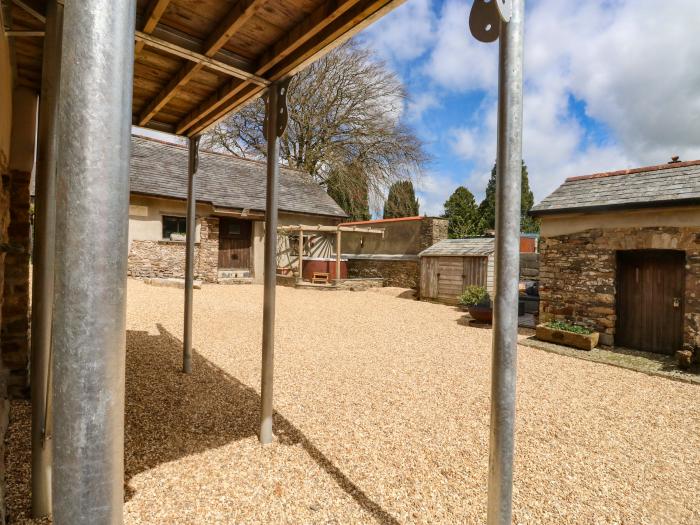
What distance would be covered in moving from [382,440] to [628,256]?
712cm

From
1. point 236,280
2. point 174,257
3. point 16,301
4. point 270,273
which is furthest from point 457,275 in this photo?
point 16,301

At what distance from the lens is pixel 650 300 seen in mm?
7750

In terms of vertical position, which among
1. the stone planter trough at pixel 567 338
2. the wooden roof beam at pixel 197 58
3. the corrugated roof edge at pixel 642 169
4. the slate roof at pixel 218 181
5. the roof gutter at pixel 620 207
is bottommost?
the stone planter trough at pixel 567 338

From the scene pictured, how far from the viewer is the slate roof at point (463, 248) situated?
1315 centimetres

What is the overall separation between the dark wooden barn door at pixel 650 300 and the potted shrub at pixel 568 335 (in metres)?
0.74

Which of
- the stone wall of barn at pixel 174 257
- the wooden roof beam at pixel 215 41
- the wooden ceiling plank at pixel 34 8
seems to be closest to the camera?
the wooden ceiling plank at pixel 34 8

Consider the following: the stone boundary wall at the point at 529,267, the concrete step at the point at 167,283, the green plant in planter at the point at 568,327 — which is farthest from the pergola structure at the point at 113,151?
the stone boundary wall at the point at 529,267

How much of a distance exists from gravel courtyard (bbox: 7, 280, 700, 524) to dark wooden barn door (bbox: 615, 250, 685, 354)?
186 centimetres

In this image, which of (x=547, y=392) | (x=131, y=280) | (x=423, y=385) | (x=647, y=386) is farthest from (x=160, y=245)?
(x=647, y=386)

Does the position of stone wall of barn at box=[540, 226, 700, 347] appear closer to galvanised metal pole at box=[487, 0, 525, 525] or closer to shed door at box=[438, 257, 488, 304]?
shed door at box=[438, 257, 488, 304]

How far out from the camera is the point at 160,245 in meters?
14.2

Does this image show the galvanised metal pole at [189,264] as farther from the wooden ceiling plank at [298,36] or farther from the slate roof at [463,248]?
the slate roof at [463,248]

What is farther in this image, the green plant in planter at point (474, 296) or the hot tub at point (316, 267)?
the hot tub at point (316, 267)

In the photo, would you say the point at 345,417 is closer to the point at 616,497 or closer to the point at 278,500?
the point at 278,500
